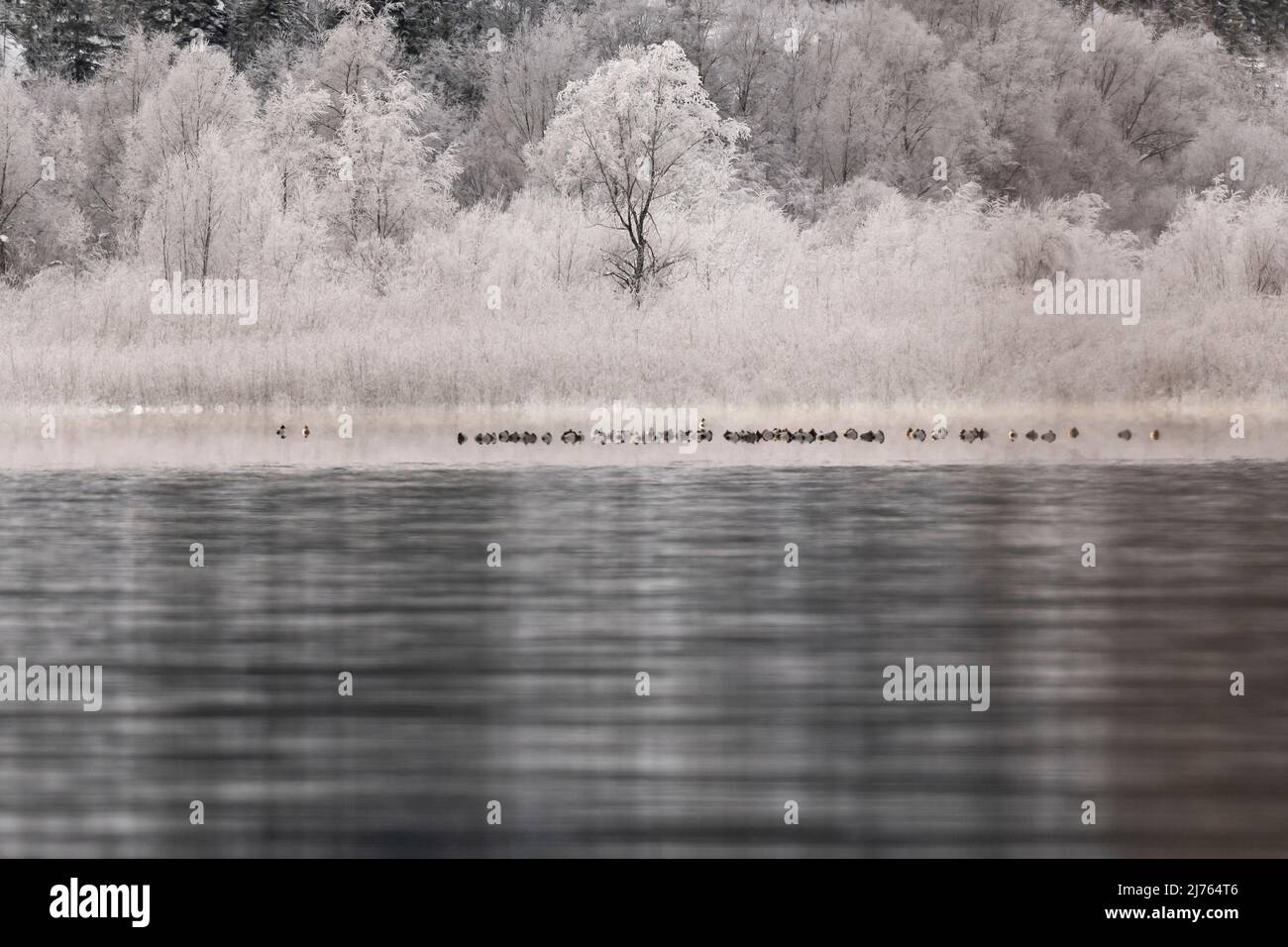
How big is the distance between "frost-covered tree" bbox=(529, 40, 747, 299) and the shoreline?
11.4 meters

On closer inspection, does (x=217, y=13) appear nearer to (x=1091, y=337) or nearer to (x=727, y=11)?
(x=727, y=11)

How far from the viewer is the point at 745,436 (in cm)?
3133

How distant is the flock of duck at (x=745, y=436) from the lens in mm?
31016

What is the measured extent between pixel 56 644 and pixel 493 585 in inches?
168

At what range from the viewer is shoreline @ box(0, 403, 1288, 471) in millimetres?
29172

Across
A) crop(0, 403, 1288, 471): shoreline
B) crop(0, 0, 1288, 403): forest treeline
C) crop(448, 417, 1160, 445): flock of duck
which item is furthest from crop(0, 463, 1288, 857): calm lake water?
crop(0, 0, 1288, 403): forest treeline

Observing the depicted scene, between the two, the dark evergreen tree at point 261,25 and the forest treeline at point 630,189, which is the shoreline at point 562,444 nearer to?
the forest treeline at point 630,189

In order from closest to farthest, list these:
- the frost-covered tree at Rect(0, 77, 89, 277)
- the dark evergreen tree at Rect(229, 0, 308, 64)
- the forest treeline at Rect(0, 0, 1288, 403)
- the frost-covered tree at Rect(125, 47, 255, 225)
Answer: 1. the forest treeline at Rect(0, 0, 1288, 403)
2. the frost-covered tree at Rect(0, 77, 89, 277)
3. the frost-covered tree at Rect(125, 47, 255, 225)
4. the dark evergreen tree at Rect(229, 0, 308, 64)

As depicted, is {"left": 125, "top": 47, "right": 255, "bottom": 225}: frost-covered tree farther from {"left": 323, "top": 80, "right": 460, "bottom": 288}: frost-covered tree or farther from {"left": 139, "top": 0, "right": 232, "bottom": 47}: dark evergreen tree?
{"left": 139, "top": 0, "right": 232, "bottom": 47}: dark evergreen tree

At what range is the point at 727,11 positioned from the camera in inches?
2955

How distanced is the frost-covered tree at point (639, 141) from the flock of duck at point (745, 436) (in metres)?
11.5

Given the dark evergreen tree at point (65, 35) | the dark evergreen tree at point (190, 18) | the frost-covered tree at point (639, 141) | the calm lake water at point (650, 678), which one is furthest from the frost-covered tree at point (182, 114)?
the calm lake water at point (650, 678)
